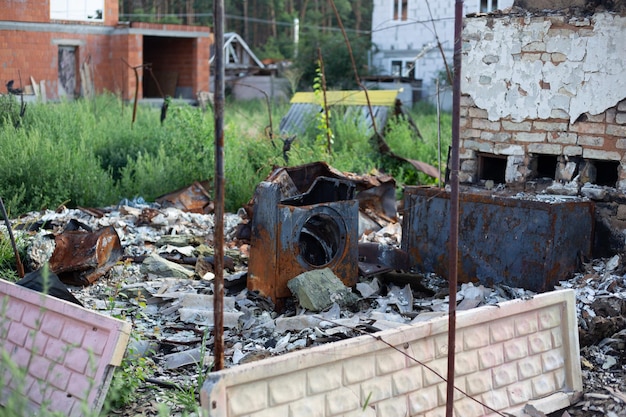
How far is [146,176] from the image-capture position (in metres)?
10.5

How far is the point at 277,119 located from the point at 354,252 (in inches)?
375

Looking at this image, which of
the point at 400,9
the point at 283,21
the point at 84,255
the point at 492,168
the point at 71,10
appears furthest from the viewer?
the point at 283,21

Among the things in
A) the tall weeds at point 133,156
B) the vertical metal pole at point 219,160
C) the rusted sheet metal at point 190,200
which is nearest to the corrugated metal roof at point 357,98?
the tall weeds at point 133,156

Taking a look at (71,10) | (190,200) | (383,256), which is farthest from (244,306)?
(71,10)

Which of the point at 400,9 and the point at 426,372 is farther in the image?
the point at 400,9

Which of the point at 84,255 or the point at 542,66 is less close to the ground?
the point at 542,66

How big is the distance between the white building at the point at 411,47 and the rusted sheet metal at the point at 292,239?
19527 mm

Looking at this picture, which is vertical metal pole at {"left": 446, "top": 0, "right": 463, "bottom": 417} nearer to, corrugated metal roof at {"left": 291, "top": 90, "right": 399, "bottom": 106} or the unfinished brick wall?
the unfinished brick wall

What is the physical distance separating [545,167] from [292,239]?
2.66 m

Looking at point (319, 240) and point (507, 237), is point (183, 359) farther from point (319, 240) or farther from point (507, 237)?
point (507, 237)

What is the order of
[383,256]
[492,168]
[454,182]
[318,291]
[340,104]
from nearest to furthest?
1. [454,182]
2. [318,291]
3. [383,256]
4. [492,168]
5. [340,104]

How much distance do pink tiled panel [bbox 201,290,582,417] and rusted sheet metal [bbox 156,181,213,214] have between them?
5775 mm

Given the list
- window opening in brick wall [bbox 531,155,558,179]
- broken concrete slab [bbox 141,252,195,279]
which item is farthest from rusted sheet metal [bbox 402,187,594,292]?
broken concrete slab [bbox 141,252,195,279]

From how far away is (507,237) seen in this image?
6438mm
